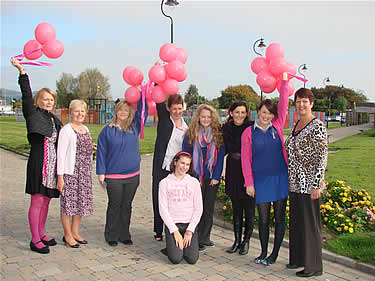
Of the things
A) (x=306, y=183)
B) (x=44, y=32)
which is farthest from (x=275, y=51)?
(x=44, y=32)

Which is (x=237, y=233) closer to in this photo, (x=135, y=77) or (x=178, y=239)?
(x=178, y=239)

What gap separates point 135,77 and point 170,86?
0.51 metres

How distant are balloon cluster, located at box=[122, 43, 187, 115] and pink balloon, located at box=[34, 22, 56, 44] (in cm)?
102

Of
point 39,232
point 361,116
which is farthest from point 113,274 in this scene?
point 361,116

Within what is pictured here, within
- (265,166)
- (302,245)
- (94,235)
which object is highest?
(265,166)

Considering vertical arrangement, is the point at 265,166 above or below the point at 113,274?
above

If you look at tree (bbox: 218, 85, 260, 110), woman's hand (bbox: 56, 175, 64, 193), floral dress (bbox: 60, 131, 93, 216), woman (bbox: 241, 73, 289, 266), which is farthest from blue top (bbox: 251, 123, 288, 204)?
tree (bbox: 218, 85, 260, 110)

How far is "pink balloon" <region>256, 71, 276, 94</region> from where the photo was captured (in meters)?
4.37

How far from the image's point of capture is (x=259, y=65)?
4.52 m

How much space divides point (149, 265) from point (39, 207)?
1.59 meters

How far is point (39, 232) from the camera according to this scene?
4.55 meters

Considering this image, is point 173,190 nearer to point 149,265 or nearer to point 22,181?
point 149,265

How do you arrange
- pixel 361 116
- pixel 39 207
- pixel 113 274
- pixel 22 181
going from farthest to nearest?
1. pixel 361 116
2. pixel 22 181
3. pixel 39 207
4. pixel 113 274

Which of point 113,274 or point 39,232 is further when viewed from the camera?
point 39,232
